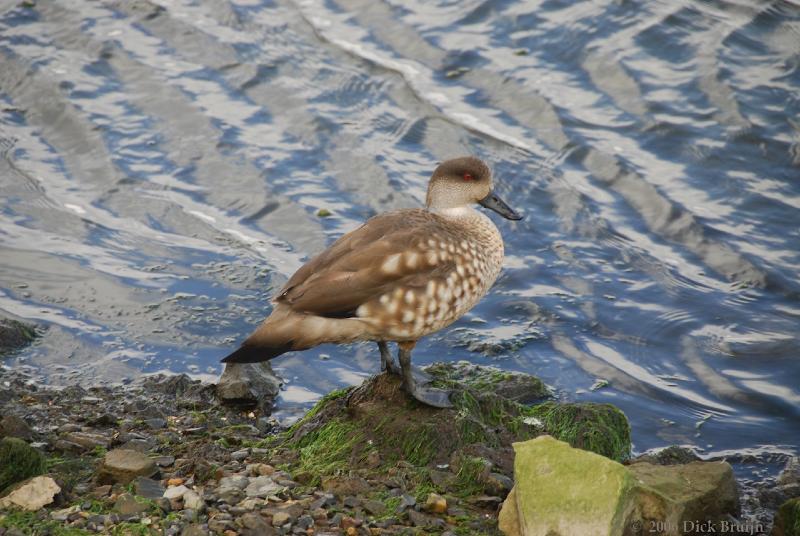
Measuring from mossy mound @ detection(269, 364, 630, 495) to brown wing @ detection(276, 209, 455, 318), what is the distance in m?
0.61

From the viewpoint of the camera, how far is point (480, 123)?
11.0 m

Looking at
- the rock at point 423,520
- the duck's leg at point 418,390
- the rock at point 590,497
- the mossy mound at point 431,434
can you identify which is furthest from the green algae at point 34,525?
the duck's leg at point 418,390

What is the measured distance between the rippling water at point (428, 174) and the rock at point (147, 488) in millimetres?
2466

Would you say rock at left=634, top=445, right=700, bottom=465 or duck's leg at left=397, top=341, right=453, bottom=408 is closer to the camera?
duck's leg at left=397, top=341, right=453, bottom=408

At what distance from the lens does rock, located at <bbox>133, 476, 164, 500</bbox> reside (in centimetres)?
517

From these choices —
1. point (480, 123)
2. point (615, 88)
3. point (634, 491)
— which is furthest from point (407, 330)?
point (615, 88)

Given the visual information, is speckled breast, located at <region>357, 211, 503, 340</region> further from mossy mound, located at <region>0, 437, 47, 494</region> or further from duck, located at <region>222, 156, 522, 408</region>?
mossy mound, located at <region>0, 437, 47, 494</region>

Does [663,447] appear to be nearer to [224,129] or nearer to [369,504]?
[369,504]

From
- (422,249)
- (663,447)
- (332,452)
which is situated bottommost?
(663,447)

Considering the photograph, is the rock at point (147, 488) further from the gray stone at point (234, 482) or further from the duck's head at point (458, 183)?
the duck's head at point (458, 183)

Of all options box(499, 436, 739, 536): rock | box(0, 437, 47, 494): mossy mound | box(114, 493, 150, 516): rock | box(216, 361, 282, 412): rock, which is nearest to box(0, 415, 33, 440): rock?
box(0, 437, 47, 494): mossy mound

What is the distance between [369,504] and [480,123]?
6.41 metres

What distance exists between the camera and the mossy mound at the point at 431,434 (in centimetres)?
571

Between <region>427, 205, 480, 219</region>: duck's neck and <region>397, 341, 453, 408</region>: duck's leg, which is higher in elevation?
<region>427, 205, 480, 219</region>: duck's neck
